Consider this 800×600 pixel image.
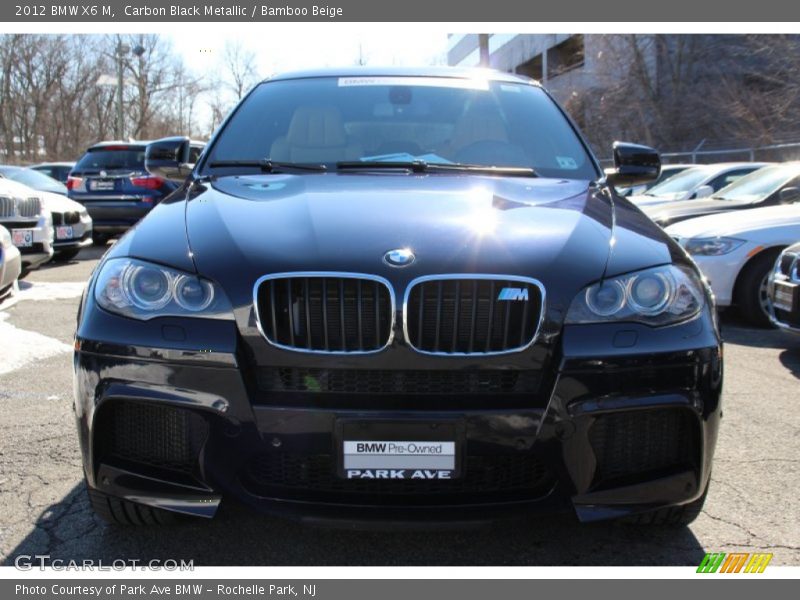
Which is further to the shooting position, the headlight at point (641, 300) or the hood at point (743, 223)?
the hood at point (743, 223)

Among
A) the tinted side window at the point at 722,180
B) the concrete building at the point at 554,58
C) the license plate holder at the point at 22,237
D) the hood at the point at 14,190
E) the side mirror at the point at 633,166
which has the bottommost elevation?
the license plate holder at the point at 22,237

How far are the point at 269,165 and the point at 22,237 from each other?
247 inches

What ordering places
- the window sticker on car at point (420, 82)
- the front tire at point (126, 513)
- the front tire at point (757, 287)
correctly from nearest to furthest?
the front tire at point (126, 513), the window sticker on car at point (420, 82), the front tire at point (757, 287)

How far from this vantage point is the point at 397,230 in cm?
245

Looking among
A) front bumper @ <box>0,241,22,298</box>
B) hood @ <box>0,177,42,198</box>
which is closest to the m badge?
front bumper @ <box>0,241,22,298</box>

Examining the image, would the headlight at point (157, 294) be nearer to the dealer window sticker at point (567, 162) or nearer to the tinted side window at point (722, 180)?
the dealer window sticker at point (567, 162)

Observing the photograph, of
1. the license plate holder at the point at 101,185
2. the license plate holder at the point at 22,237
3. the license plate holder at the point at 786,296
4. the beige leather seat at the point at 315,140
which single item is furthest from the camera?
the license plate holder at the point at 101,185

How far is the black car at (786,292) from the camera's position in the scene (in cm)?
550

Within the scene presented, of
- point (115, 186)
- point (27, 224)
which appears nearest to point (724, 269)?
point (27, 224)

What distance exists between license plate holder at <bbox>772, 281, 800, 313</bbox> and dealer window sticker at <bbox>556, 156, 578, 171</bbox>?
2.84m

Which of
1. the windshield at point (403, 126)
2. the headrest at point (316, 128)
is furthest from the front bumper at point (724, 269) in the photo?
the headrest at point (316, 128)

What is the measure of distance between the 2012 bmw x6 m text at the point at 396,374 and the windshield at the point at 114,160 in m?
11.4
